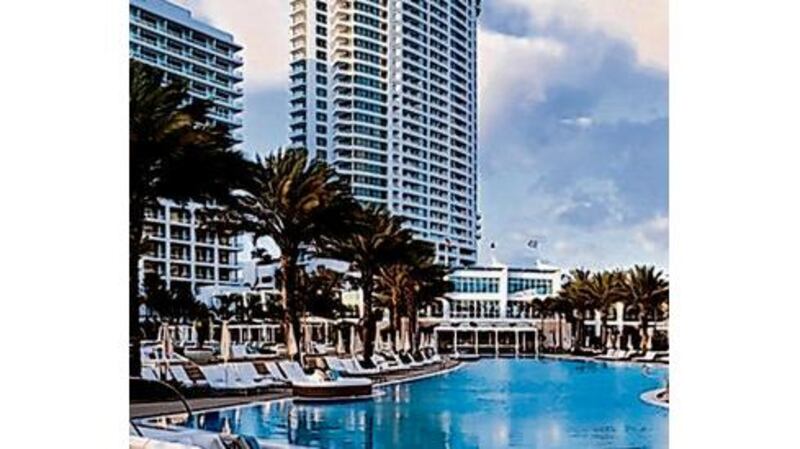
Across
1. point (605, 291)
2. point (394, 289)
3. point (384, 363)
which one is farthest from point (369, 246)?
point (605, 291)

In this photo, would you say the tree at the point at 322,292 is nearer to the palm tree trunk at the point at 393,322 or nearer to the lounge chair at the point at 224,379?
the palm tree trunk at the point at 393,322

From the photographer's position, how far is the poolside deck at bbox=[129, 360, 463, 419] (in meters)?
3.62

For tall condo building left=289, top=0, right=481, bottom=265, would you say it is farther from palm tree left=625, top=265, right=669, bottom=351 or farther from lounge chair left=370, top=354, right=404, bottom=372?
palm tree left=625, top=265, right=669, bottom=351

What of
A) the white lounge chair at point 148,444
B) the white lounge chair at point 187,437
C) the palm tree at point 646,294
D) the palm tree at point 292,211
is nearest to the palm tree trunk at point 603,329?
the palm tree at point 646,294

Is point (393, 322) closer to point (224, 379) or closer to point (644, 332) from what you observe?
point (224, 379)

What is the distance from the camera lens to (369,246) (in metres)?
3.61

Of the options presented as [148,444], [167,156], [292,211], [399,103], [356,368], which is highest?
[399,103]

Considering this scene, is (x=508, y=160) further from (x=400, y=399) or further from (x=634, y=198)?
(x=400, y=399)

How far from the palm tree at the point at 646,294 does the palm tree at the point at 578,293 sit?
124 mm

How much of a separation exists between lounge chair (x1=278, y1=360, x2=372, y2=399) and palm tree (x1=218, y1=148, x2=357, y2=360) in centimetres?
6

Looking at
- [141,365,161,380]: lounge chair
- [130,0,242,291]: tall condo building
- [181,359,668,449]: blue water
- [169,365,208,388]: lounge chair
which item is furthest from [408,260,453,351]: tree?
[141,365,161,380]: lounge chair

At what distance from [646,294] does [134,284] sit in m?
1.59
